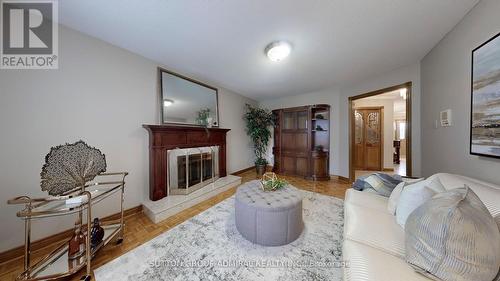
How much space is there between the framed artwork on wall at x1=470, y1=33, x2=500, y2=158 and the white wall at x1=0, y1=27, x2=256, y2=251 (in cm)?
384

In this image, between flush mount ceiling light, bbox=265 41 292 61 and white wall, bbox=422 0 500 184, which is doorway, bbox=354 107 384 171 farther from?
flush mount ceiling light, bbox=265 41 292 61

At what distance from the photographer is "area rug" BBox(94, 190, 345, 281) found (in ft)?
4.27

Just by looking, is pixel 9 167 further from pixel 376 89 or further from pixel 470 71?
pixel 376 89

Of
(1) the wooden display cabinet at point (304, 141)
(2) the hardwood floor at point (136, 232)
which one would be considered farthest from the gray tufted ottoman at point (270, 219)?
(1) the wooden display cabinet at point (304, 141)

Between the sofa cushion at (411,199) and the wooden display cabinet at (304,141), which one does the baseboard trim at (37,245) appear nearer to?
the sofa cushion at (411,199)

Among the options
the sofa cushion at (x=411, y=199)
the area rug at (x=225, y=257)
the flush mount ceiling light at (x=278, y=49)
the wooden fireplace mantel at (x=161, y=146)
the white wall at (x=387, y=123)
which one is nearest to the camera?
the sofa cushion at (x=411, y=199)

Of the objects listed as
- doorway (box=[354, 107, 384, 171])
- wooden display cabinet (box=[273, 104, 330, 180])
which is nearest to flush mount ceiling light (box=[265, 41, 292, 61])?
wooden display cabinet (box=[273, 104, 330, 180])

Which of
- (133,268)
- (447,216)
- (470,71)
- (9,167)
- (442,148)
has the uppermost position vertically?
(470,71)

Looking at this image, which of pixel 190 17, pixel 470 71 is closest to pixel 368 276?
pixel 470 71

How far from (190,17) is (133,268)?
253 cm

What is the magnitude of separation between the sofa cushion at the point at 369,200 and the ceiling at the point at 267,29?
Answer: 2.04 metres

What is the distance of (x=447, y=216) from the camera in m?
0.80

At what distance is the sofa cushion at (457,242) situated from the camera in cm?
72

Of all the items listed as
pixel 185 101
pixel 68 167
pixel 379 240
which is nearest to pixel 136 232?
pixel 68 167
